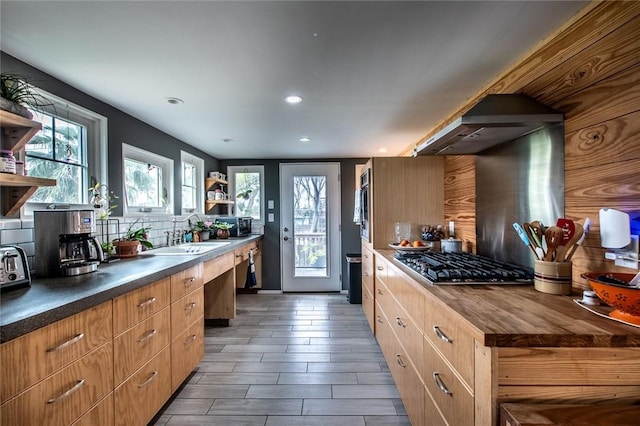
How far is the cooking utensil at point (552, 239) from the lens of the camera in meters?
1.29

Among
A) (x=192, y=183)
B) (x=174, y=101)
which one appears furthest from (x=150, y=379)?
(x=192, y=183)

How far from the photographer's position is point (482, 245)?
2252mm

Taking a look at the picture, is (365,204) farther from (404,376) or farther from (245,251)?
(404,376)

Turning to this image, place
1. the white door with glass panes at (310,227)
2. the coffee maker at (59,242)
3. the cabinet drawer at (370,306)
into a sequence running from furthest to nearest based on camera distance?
the white door with glass panes at (310,227) → the cabinet drawer at (370,306) → the coffee maker at (59,242)

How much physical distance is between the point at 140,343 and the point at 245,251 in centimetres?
241

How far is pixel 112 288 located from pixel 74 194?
122 cm

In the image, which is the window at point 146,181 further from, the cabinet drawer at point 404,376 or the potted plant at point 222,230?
the cabinet drawer at point 404,376

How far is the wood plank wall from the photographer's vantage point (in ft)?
3.59

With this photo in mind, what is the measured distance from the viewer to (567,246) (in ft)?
4.23

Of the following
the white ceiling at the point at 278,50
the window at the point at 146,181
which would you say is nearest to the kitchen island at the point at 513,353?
the white ceiling at the point at 278,50

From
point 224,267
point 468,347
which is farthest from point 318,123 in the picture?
point 468,347

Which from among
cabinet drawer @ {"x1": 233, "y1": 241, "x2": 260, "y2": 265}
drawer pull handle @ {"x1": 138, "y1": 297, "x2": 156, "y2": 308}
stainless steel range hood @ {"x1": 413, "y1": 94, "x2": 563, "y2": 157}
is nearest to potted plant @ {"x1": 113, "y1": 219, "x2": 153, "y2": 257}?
drawer pull handle @ {"x1": 138, "y1": 297, "x2": 156, "y2": 308}

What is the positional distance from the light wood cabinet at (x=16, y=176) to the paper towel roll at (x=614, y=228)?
2554mm

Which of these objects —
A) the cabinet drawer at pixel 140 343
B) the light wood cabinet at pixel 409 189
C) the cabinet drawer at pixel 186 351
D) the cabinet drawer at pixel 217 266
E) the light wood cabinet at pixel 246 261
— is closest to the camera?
the cabinet drawer at pixel 140 343
